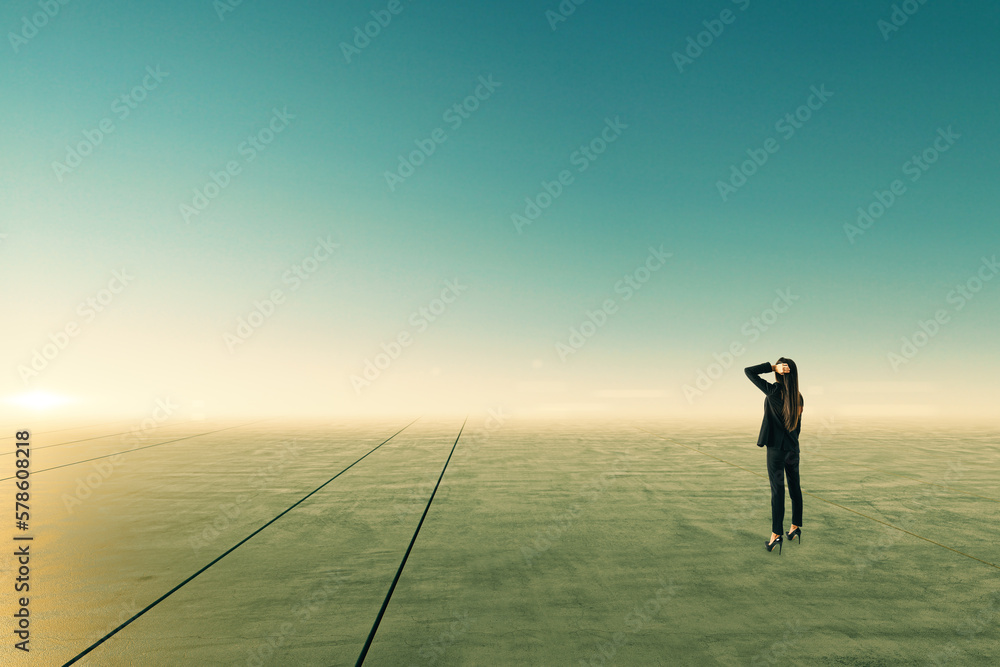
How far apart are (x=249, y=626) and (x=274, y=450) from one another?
12241 mm

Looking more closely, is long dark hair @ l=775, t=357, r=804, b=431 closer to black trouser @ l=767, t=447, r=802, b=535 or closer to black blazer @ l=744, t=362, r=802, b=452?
black blazer @ l=744, t=362, r=802, b=452

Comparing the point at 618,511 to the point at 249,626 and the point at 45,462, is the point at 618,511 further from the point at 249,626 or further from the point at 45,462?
the point at 45,462

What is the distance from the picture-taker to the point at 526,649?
10.2ft

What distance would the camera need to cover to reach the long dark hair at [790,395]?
528 centimetres

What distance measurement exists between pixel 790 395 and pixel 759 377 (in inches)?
14.2

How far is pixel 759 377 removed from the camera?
219 inches

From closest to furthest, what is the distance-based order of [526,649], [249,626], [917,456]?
[526,649]
[249,626]
[917,456]

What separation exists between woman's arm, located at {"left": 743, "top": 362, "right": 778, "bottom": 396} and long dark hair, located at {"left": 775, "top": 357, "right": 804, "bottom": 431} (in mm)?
115

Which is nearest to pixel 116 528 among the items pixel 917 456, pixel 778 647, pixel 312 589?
pixel 312 589

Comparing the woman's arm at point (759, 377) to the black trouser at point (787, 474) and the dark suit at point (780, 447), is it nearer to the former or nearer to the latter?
the dark suit at point (780, 447)

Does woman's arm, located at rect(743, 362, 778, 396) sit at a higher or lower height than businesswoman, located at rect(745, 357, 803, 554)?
higher

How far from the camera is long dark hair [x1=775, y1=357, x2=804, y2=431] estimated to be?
5.28 meters

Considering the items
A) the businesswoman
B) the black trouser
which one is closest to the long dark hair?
the businesswoman

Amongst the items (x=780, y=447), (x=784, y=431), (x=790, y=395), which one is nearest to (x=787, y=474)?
(x=780, y=447)
